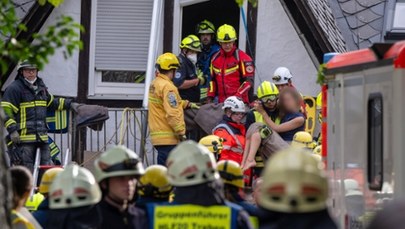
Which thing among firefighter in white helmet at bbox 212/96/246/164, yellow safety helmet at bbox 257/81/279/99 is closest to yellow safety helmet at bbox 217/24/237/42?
firefighter in white helmet at bbox 212/96/246/164

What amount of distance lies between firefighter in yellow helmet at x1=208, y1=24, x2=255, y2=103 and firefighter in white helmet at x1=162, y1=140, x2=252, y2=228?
9.08 m

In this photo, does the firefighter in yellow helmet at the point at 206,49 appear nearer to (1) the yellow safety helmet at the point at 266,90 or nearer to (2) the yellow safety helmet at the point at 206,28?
(2) the yellow safety helmet at the point at 206,28

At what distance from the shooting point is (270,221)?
→ 23.3 ft

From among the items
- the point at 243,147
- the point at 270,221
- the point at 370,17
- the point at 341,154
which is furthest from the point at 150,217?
the point at 370,17

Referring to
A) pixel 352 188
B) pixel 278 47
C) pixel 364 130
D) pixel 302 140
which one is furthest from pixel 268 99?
pixel 364 130

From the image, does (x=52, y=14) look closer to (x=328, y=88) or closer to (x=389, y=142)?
(x=328, y=88)

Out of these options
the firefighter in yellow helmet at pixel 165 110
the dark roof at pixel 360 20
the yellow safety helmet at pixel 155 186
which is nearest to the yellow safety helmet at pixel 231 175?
the yellow safety helmet at pixel 155 186

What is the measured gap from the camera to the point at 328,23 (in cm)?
2044

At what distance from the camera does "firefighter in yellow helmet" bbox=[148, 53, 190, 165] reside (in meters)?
16.7

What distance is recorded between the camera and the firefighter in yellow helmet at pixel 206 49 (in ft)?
59.2

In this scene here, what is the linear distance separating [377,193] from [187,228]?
7.08ft

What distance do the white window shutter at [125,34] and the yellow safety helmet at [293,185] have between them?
13.3m

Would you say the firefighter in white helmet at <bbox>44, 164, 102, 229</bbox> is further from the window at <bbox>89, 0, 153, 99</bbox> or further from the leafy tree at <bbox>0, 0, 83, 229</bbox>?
the window at <bbox>89, 0, 153, 99</bbox>

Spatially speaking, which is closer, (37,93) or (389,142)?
(389,142)
